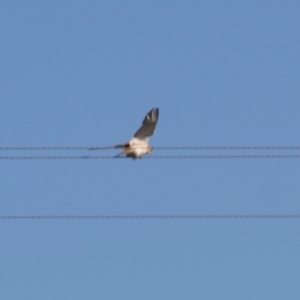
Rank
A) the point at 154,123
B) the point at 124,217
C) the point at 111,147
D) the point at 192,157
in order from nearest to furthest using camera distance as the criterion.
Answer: the point at 124,217, the point at 192,157, the point at 111,147, the point at 154,123

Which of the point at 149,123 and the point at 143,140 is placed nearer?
the point at 143,140

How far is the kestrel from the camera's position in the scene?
2212cm

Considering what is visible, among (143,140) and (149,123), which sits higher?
(149,123)

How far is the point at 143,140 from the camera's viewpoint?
2358 cm

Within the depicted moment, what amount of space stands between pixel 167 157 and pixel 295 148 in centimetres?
173

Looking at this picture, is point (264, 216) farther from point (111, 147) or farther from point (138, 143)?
point (138, 143)

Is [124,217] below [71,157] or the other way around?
below

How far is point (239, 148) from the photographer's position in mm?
16938

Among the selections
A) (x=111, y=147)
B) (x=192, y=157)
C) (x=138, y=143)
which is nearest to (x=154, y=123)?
(x=138, y=143)

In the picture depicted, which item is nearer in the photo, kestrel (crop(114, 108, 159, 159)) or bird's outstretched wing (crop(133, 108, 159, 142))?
kestrel (crop(114, 108, 159, 159))

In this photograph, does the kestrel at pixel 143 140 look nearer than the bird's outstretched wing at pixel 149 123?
Yes

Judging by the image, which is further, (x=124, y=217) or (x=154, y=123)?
(x=154, y=123)

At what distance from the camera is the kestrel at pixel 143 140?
72.6 ft

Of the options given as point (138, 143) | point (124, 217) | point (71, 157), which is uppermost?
point (138, 143)
